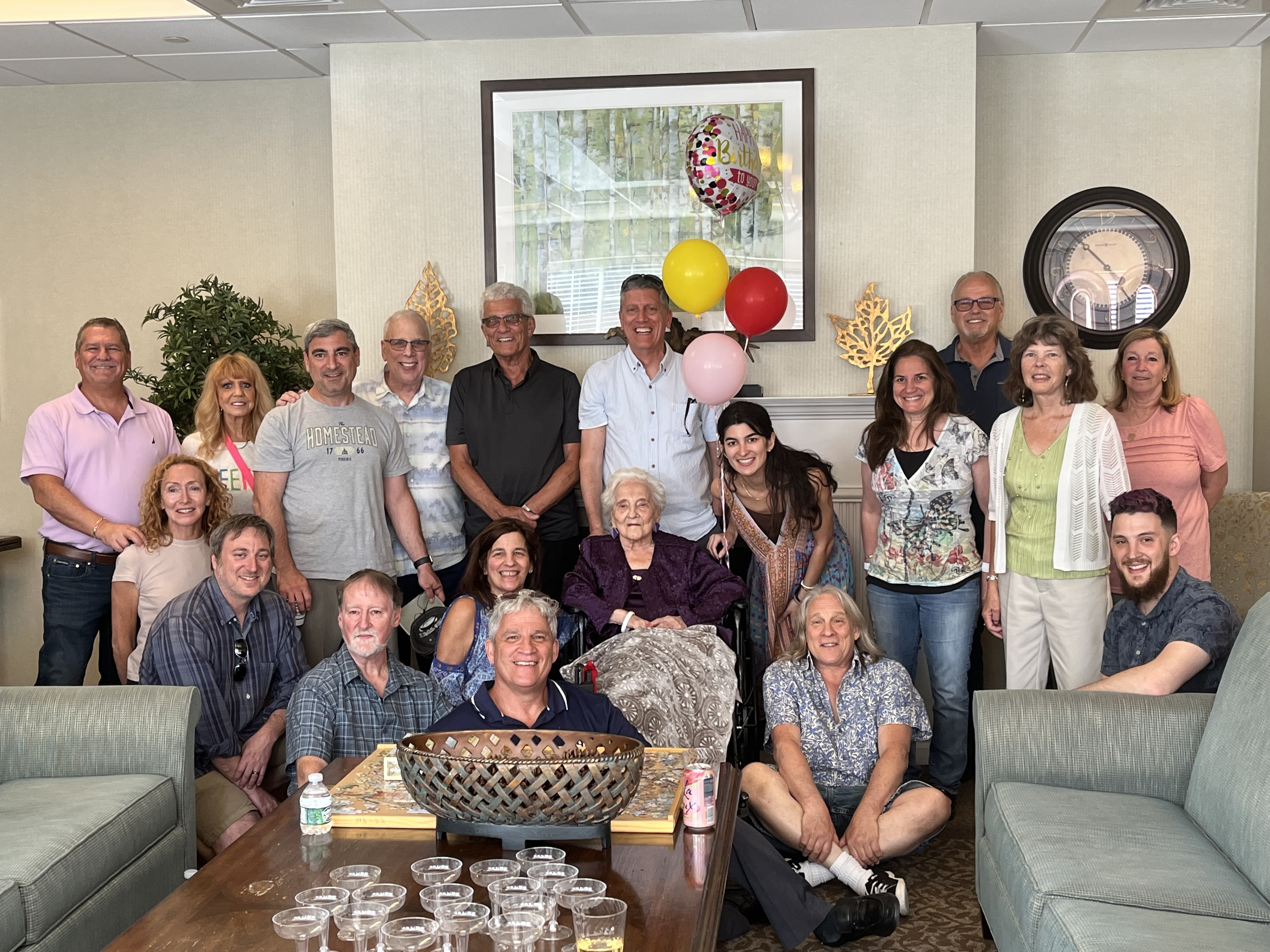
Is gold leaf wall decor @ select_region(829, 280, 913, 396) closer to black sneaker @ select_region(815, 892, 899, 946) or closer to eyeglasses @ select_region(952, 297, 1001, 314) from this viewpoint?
eyeglasses @ select_region(952, 297, 1001, 314)

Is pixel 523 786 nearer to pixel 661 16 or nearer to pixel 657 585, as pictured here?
pixel 657 585

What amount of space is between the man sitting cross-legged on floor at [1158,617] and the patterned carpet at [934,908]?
2.27 ft

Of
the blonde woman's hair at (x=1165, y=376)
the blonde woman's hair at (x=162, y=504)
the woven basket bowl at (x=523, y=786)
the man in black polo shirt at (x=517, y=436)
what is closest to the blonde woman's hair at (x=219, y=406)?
the blonde woman's hair at (x=162, y=504)

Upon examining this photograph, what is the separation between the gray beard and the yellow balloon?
2.05 meters

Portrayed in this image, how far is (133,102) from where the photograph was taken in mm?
5738

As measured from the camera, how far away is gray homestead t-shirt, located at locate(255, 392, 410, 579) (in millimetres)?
4059

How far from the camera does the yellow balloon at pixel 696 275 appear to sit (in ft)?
15.1

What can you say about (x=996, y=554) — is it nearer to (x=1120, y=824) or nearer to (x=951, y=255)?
(x=1120, y=824)

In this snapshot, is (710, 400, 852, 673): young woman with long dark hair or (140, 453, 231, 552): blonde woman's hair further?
(710, 400, 852, 673): young woman with long dark hair

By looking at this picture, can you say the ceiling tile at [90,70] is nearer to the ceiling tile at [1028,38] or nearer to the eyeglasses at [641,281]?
the eyeglasses at [641,281]

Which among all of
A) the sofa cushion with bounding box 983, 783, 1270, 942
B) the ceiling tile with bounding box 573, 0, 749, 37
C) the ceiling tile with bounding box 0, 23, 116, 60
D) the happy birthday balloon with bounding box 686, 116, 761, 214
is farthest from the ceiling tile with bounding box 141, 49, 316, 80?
the sofa cushion with bounding box 983, 783, 1270, 942

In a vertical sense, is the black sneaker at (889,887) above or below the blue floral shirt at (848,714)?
below

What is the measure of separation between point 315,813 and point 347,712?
81 cm

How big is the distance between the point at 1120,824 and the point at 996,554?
124 cm
